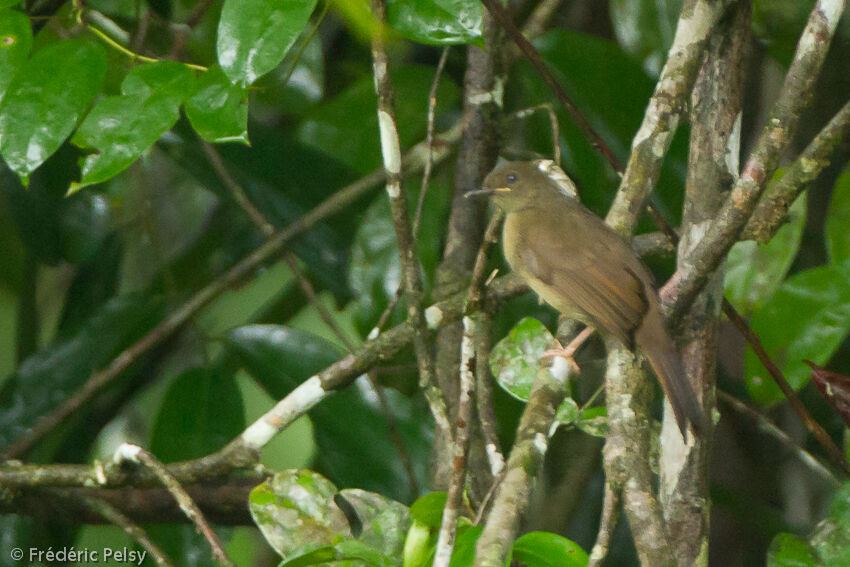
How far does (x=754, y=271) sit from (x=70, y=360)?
234cm

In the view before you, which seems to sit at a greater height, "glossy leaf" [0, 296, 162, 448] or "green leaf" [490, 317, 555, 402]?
"green leaf" [490, 317, 555, 402]

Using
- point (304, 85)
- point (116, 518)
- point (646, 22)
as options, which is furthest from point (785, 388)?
point (304, 85)

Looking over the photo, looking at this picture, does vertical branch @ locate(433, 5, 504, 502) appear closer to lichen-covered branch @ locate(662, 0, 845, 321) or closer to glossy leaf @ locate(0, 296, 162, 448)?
lichen-covered branch @ locate(662, 0, 845, 321)

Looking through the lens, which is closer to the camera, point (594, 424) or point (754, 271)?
point (594, 424)

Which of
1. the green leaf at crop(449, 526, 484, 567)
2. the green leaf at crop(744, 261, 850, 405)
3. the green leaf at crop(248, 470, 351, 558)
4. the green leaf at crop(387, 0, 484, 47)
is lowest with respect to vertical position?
the green leaf at crop(248, 470, 351, 558)

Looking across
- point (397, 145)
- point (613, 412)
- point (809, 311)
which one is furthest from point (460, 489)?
point (809, 311)

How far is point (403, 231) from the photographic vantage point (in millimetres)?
2145

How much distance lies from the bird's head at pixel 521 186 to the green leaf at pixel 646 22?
76 centimetres

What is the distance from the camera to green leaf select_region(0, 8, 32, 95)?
6.79ft

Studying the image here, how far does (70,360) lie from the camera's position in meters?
3.26

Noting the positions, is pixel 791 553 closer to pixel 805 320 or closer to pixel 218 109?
pixel 805 320

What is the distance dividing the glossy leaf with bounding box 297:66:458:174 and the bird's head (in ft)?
1.86

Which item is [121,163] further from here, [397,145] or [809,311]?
[809,311]

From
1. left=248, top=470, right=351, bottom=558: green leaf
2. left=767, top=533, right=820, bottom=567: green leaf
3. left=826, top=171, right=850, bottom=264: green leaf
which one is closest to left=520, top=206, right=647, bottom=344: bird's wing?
left=767, top=533, right=820, bottom=567: green leaf
